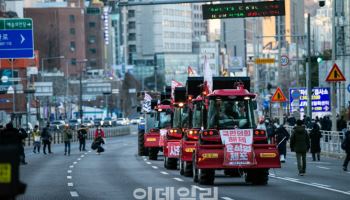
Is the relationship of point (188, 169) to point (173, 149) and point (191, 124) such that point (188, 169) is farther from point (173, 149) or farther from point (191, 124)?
point (173, 149)

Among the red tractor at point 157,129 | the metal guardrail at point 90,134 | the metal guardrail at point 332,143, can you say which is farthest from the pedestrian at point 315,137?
the metal guardrail at point 90,134

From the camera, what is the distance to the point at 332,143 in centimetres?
5038

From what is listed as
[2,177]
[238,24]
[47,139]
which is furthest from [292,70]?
[2,177]

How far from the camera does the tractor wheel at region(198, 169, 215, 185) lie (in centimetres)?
2789

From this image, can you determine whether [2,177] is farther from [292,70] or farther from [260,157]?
[292,70]

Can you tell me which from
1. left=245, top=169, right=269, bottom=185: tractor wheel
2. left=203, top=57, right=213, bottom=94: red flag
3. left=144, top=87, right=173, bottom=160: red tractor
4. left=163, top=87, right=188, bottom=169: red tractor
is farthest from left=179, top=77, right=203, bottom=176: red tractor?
left=144, top=87, right=173, bottom=160: red tractor

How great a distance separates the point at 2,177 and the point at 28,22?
37.9 m

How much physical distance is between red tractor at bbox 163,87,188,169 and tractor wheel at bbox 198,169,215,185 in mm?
9842

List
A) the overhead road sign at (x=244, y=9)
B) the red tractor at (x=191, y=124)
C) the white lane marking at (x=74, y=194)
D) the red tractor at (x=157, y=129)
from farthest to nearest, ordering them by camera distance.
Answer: the red tractor at (x=157, y=129) < the overhead road sign at (x=244, y=9) < the red tractor at (x=191, y=124) < the white lane marking at (x=74, y=194)

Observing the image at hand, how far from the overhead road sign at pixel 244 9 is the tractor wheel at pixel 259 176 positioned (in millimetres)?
14715

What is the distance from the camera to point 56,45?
188m

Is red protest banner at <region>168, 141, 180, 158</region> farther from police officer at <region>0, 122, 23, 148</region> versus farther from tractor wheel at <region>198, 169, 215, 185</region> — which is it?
tractor wheel at <region>198, 169, 215, 185</region>

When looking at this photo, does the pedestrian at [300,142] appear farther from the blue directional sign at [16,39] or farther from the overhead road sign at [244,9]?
the blue directional sign at [16,39]

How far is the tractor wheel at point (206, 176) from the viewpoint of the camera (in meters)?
27.9
